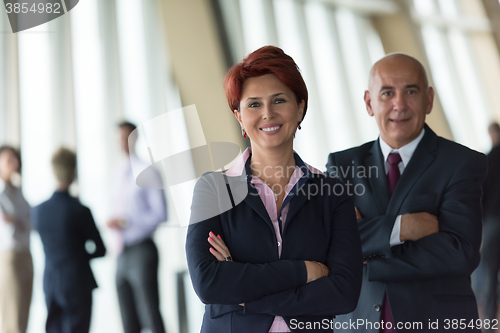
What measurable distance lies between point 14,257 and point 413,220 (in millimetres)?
2630

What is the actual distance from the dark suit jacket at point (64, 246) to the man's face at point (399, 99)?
2.19 meters

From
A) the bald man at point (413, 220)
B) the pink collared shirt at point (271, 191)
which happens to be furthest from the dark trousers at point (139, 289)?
the pink collared shirt at point (271, 191)

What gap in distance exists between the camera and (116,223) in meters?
3.08

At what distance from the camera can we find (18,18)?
3.19 m

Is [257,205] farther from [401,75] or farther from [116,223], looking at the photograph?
[116,223]

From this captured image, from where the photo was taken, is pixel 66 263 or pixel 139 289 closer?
pixel 66 263

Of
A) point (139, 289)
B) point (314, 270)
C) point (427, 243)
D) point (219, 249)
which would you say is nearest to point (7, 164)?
point (139, 289)

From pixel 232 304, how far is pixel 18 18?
3.09 meters

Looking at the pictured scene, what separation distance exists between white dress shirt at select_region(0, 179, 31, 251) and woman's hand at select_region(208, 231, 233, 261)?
2.08m

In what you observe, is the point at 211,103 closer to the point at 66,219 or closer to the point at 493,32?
the point at 66,219

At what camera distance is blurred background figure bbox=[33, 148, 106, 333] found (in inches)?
109

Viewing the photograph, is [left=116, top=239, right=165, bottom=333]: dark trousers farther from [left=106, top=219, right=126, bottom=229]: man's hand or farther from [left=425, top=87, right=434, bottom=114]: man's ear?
[left=425, top=87, right=434, bottom=114]: man's ear

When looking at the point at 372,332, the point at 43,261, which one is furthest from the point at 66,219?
the point at 372,332

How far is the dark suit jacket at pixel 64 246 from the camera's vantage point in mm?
2764
